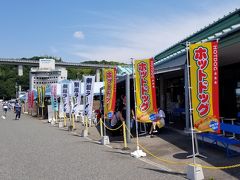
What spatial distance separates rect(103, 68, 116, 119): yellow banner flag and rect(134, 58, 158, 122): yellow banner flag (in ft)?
6.40

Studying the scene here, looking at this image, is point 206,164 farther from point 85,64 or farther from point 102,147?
point 85,64

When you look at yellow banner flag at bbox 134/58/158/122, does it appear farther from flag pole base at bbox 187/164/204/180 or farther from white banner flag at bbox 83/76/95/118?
white banner flag at bbox 83/76/95/118

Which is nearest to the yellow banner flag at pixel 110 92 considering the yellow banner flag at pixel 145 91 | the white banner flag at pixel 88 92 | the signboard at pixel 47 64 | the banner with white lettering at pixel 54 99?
the yellow banner flag at pixel 145 91

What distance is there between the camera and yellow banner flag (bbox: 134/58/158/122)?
34.2 ft

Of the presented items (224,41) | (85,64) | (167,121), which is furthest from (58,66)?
(224,41)

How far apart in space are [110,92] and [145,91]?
245cm

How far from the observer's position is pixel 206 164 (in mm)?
7855

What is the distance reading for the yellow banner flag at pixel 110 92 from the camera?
1264cm

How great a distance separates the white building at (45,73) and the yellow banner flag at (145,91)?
299 ft

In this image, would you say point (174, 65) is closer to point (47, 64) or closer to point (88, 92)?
point (88, 92)

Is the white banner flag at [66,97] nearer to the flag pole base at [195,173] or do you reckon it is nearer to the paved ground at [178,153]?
the paved ground at [178,153]

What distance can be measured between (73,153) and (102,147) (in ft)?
4.88

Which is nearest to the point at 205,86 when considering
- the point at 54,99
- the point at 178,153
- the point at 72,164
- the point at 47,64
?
the point at 178,153

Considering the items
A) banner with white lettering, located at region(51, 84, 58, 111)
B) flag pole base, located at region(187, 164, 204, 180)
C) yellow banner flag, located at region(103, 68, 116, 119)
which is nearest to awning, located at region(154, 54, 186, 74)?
yellow banner flag, located at region(103, 68, 116, 119)
